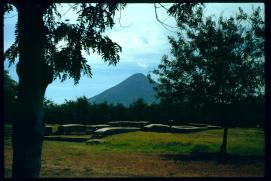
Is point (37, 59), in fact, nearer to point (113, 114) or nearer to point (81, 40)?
point (81, 40)

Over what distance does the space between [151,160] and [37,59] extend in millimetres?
12999

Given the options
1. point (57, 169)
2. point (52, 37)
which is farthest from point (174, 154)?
point (52, 37)

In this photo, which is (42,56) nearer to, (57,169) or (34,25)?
(34,25)

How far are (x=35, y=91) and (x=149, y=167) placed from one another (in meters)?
10.8

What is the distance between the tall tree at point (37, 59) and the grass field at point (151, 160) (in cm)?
788

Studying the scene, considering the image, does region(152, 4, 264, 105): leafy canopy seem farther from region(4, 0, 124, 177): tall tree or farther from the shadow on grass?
region(4, 0, 124, 177): tall tree

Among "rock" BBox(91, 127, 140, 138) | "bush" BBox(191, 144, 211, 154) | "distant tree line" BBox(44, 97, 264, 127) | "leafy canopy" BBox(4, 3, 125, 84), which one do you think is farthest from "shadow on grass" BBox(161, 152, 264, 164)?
"distant tree line" BBox(44, 97, 264, 127)

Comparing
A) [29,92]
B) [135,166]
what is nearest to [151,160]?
[135,166]

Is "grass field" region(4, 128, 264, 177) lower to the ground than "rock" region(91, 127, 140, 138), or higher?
lower

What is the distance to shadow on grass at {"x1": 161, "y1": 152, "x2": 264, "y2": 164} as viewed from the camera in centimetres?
1781

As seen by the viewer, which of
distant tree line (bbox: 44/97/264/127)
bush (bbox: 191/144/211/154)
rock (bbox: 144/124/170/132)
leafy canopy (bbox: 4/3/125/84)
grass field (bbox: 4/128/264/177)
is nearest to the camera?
leafy canopy (bbox: 4/3/125/84)

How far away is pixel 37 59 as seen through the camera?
489 cm

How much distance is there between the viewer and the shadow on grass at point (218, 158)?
17.8m

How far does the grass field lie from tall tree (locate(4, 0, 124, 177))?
25.8 ft
